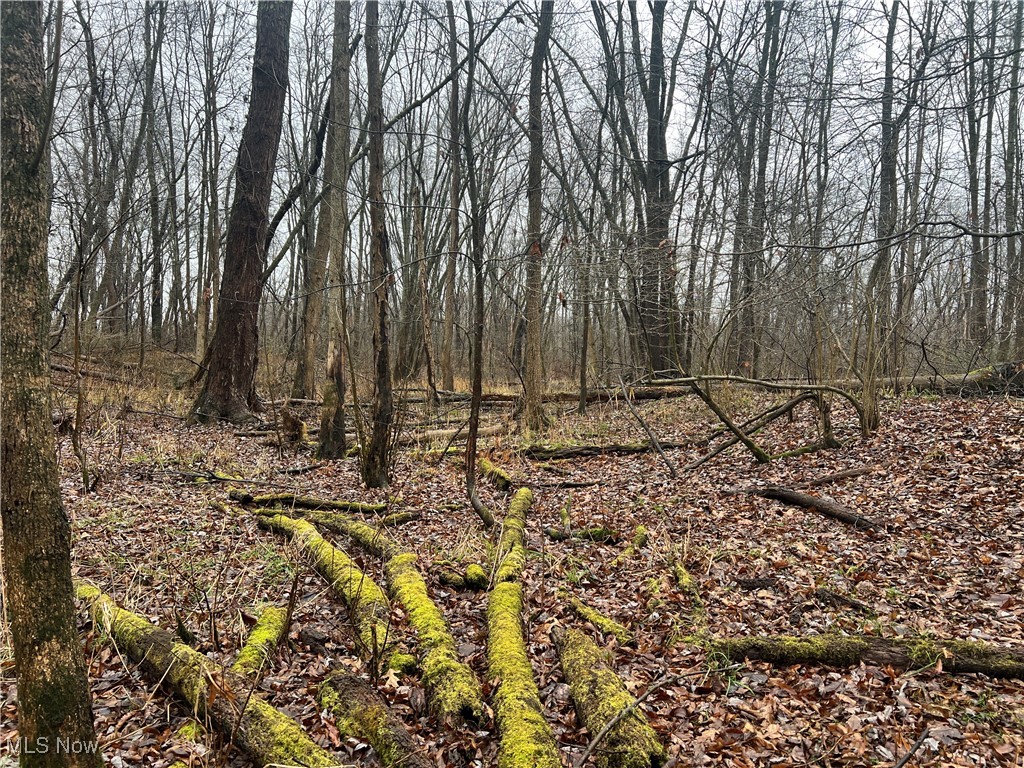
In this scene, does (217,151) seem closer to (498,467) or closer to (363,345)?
(363,345)

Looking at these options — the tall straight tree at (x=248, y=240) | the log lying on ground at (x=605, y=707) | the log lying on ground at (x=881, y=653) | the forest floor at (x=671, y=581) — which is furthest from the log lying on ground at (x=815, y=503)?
the tall straight tree at (x=248, y=240)

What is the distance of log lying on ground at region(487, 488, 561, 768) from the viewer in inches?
103

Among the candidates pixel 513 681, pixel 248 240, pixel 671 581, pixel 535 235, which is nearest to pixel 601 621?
pixel 671 581

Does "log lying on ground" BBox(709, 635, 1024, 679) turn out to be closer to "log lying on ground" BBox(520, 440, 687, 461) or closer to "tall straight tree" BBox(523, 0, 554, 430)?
"log lying on ground" BBox(520, 440, 687, 461)

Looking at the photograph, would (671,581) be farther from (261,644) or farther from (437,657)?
(261,644)

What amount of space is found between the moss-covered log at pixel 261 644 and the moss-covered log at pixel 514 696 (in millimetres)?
1212

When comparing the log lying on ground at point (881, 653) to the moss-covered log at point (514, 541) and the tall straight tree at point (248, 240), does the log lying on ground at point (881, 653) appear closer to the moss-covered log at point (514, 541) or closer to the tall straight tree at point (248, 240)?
the moss-covered log at point (514, 541)

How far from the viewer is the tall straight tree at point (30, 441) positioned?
1.98 m

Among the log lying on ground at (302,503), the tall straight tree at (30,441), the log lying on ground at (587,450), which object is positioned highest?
the tall straight tree at (30,441)

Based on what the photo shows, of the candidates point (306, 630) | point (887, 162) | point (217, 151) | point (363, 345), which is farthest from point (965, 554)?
point (363, 345)

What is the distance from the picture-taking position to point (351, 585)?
4.14 m

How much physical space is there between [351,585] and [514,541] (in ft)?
5.80

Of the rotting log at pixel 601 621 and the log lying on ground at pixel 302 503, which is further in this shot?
the log lying on ground at pixel 302 503

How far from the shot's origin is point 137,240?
1780 centimetres
